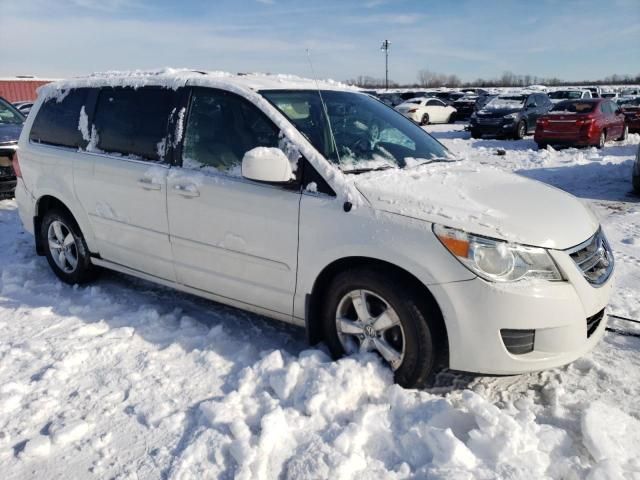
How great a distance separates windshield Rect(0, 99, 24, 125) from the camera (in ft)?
30.7

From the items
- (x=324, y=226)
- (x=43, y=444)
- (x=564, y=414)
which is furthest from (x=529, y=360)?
(x=43, y=444)

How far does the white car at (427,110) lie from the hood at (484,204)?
21995mm

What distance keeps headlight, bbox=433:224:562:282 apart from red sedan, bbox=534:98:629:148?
13328 mm

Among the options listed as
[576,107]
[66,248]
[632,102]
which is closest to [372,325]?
[66,248]

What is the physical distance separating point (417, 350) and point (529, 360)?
0.58m

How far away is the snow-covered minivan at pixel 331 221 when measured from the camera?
9.03 feet

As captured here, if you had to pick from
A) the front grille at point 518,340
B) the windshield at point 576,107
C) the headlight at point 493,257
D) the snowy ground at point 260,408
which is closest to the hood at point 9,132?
the snowy ground at point 260,408

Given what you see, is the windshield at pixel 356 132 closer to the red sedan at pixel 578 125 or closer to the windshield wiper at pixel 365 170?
the windshield wiper at pixel 365 170

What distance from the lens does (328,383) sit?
2.92 m

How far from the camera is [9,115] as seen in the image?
961 cm

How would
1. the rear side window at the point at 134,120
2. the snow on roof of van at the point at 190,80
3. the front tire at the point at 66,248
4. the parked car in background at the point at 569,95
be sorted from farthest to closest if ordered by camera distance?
the parked car in background at the point at 569,95 → the front tire at the point at 66,248 → the rear side window at the point at 134,120 → the snow on roof of van at the point at 190,80

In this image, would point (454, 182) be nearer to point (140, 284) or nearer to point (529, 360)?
point (529, 360)

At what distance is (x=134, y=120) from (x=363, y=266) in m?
2.21

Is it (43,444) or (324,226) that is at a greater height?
(324,226)
